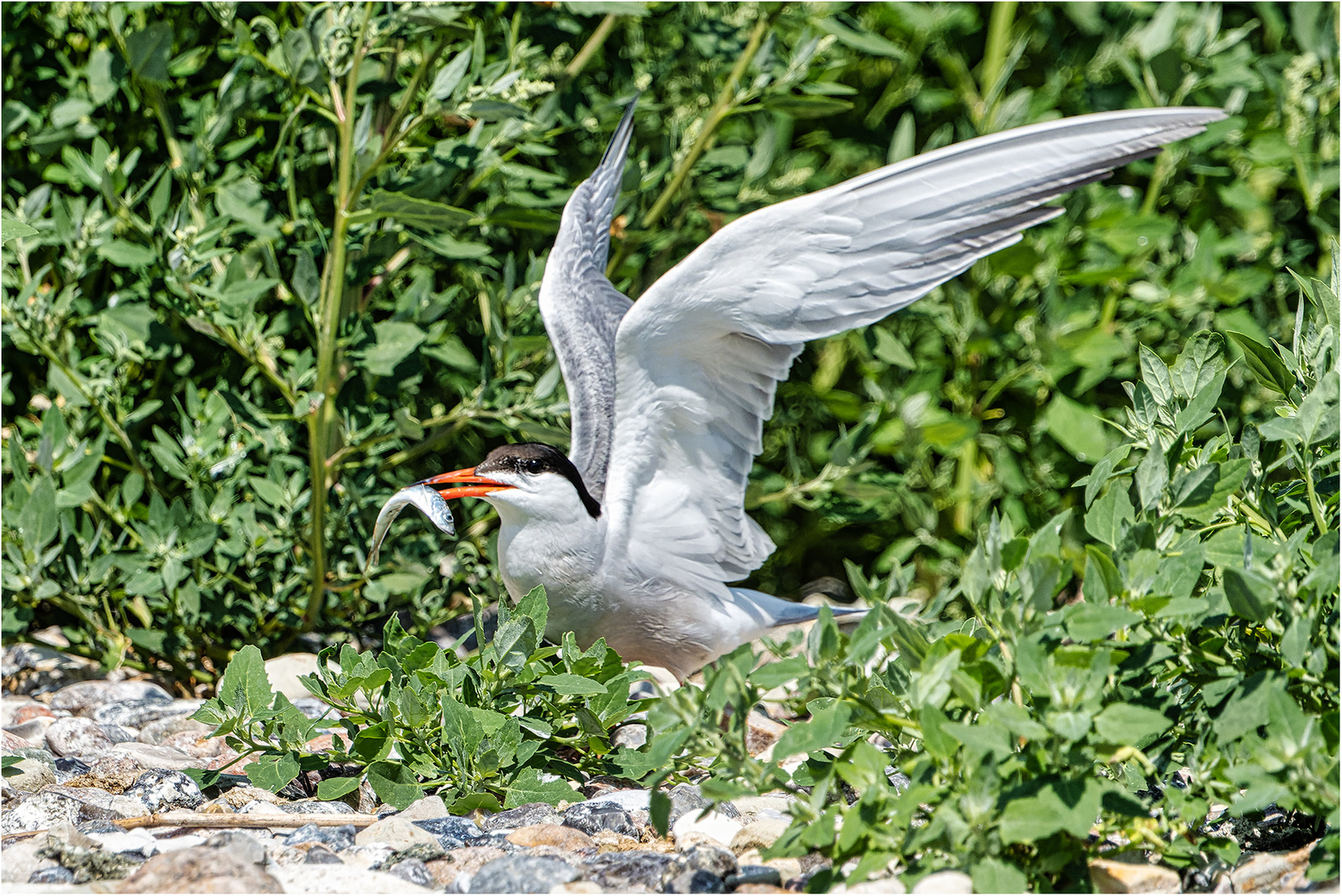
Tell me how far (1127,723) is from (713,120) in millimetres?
2234

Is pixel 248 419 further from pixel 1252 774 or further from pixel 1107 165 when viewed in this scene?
pixel 1252 774

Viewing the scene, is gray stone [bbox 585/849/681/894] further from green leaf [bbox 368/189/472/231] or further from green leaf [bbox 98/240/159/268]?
green leaf [bbox 98/240/159/268]

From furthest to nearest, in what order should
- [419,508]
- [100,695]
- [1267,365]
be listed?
[100,695]
[419,508]
[1267,365]

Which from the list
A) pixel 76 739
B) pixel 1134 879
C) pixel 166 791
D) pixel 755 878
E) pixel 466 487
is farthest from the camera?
pixel 466 487

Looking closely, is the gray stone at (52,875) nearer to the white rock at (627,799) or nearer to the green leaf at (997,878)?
the white rock at (627,799)

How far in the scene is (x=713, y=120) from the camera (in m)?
3.35

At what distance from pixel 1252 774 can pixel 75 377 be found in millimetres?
2646

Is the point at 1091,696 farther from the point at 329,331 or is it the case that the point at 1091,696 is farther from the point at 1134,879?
the point at 329,331

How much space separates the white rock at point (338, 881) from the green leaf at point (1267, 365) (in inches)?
60.7

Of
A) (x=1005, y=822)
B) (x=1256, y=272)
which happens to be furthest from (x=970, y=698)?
Result: (x=1256, y=272)

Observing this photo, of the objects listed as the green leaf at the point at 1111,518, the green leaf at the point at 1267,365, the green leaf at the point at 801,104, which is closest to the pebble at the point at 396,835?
the green leaf at the point at 1111,518

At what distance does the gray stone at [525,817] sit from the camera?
207cm

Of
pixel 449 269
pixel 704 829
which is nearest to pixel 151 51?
pixel 449 269

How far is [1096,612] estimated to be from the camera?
1.58 metres
